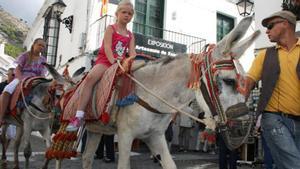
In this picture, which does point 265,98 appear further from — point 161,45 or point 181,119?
point 161,45

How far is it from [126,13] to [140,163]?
586 centimetres

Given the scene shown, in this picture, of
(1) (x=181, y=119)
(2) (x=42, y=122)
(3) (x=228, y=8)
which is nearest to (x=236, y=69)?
(2) (x=42, y=122)

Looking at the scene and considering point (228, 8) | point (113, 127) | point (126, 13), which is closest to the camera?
point (113, 127)

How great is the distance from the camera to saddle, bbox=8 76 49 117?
7.24 meters

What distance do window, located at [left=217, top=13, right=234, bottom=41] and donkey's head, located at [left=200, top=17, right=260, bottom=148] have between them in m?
15.1

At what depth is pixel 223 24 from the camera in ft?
61.5

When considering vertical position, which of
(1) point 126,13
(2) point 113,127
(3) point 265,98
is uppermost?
(1) point 126,13

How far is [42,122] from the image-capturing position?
24.2 ft

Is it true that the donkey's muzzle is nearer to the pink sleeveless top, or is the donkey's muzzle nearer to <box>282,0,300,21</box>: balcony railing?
the pink sleeveless top

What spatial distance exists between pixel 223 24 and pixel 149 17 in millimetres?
4825

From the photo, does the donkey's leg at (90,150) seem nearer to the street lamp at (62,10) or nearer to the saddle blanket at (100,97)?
the saddle blanket at (100,97)

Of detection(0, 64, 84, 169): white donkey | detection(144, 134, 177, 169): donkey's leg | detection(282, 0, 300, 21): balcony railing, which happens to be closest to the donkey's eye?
detection(144, 134, 177, 169): donkey's leg

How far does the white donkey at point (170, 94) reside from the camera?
3.58m

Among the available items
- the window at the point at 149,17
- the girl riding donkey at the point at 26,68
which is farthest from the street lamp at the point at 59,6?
the girl riding donkey at the point at 26,68
